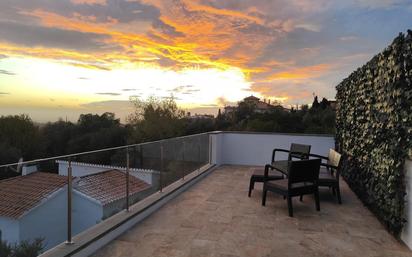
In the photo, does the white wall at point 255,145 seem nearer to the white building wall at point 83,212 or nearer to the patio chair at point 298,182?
the patio chair at point 298,182

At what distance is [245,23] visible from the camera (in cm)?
912

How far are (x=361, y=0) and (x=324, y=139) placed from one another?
3483mm

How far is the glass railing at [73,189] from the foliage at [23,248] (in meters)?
0.03

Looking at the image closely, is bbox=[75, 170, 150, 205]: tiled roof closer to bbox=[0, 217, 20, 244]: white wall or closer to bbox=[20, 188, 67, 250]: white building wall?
bbox=[20, 188, 67, 250]: white building wall

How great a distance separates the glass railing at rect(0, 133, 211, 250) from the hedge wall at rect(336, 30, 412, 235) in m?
3.07

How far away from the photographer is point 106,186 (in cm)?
375

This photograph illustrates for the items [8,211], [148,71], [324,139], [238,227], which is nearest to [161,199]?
[238,227]

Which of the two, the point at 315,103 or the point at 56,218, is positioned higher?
the point at 315,103

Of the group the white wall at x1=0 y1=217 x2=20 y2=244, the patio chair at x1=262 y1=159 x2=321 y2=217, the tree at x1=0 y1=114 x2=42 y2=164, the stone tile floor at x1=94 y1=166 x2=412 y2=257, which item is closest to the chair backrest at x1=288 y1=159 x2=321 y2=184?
the patio chair at x1=262 y1=159 x2=321 y2=217

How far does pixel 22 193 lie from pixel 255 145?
7236 millimetres

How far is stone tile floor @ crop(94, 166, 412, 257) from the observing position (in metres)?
3.32

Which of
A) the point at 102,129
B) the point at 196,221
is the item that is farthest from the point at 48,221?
the point at 102,129

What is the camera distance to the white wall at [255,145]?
351 inches

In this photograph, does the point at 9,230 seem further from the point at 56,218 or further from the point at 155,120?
the point at 155,120
